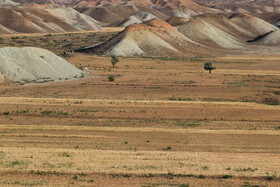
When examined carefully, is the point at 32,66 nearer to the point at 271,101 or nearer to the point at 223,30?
the point at 271,101

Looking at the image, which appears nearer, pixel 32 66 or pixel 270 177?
pixel 270 177

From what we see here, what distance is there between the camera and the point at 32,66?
2918 inches

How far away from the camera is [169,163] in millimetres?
26547

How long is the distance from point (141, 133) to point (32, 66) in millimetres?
41287

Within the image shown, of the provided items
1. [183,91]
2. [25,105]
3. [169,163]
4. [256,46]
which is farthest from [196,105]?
[256,46]

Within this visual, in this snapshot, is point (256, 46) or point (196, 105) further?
point (256, 46)

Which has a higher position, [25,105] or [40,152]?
[25,105]

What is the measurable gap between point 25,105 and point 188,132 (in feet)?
63.9

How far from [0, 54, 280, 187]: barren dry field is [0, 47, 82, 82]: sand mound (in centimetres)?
448

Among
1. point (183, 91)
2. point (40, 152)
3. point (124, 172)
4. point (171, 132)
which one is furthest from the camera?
point (183, 91)

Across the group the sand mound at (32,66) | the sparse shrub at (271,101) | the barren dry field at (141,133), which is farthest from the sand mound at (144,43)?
the sparse shrub at (271,101)

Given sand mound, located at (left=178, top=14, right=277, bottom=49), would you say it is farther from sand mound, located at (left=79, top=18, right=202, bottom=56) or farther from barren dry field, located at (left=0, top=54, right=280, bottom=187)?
barren dry field, located at (left=0, top=54, right=280, bottom=187)

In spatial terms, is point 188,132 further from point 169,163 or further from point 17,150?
point 17,150

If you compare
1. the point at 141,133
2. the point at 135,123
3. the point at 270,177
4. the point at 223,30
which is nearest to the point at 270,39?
the point at 223,30
